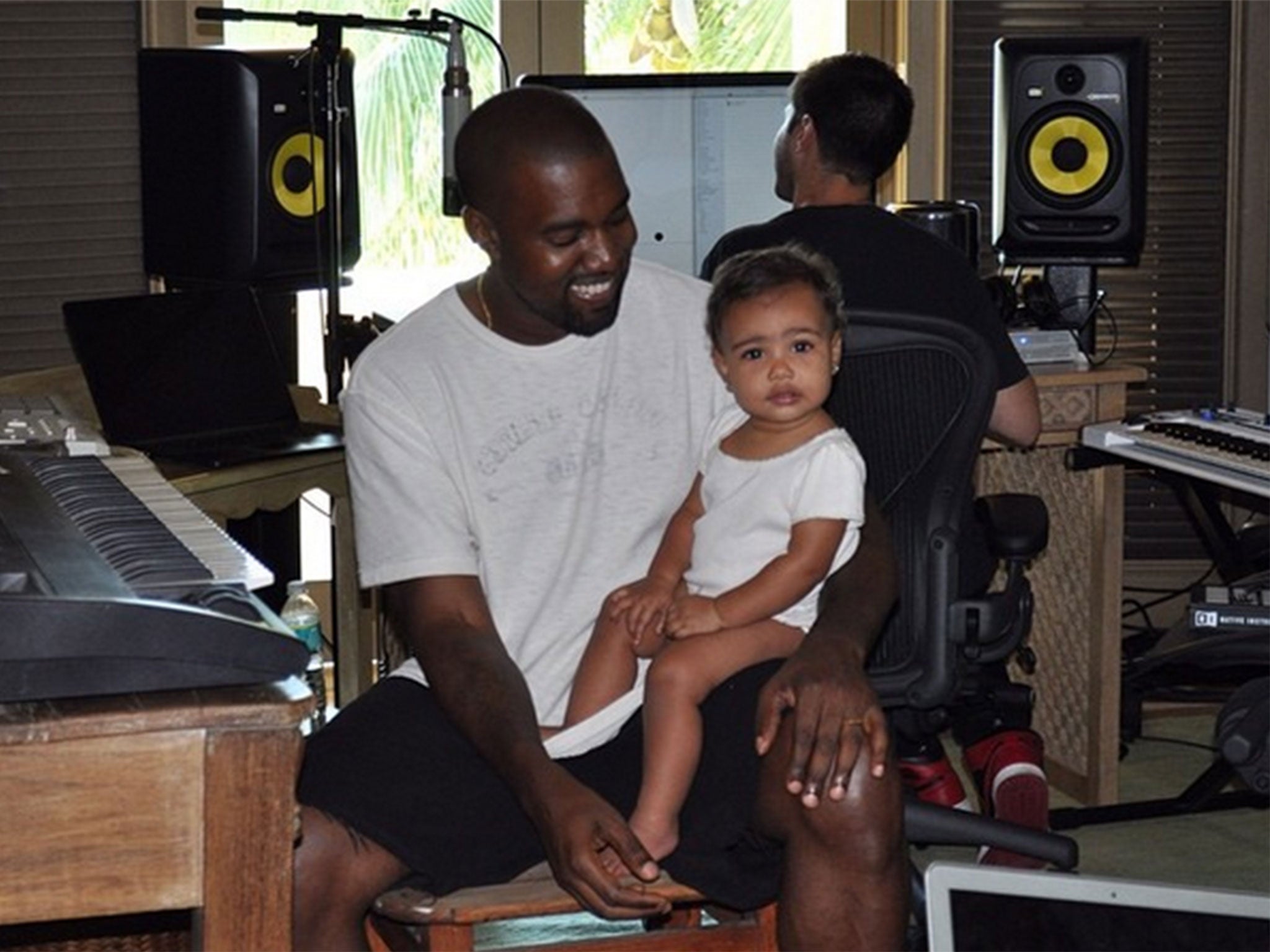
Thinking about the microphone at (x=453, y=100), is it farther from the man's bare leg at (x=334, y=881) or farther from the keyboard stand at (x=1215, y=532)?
the man's bare leg at (x=334, y=881)

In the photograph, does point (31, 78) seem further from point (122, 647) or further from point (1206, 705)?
point (122, 647)

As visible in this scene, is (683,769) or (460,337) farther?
(460,337)

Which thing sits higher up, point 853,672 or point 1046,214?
point 1046,214

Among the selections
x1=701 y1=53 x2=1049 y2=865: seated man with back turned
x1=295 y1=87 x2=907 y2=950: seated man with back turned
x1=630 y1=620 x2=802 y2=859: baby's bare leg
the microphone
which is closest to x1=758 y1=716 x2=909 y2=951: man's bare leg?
x1=295 y1=87 x2=907 y2=950: seated man with back turned

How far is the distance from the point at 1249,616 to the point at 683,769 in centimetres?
61

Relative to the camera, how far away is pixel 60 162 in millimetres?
4547

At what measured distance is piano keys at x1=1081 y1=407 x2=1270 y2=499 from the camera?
11.6ft

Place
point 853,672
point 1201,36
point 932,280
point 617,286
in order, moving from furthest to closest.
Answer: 1. point 1201,36
2. point 932,280
3. point 617,286
4. point 853,672

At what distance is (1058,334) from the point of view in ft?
13.1

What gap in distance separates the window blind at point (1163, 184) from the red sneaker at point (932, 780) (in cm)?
180

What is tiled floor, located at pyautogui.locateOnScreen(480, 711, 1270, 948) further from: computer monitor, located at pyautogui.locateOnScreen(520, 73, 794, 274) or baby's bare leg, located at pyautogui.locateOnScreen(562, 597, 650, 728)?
computer monitor, located at pyautogui.locateOnScreen(520, 73, 794, 274)

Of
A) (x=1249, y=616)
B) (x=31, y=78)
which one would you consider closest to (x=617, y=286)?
(x=1249, y=616)

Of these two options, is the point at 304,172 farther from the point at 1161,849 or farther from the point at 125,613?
the point at 125,613

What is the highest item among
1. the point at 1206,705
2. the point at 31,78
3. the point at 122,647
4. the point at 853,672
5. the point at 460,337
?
the point at 31,78
